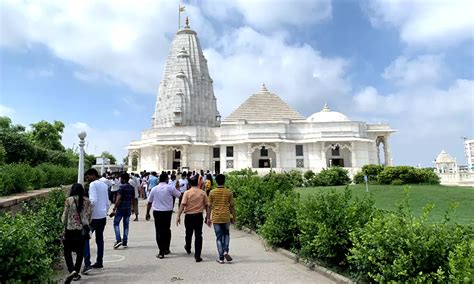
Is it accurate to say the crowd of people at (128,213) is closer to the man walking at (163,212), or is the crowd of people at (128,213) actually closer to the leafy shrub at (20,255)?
the man walking at (163,212)

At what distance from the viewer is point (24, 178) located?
37.6ft

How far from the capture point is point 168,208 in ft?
25.7

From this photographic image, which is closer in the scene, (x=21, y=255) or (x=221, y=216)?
(x=21, y=255)

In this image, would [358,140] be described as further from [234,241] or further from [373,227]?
[373,227]

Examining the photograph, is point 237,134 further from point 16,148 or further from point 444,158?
point 444,158

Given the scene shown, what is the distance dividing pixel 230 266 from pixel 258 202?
12.5 ft

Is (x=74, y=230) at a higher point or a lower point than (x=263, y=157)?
lower

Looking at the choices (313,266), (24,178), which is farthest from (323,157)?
(313,266)

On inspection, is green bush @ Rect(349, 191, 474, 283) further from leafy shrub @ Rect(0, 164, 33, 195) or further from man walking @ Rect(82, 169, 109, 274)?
leafy shrub @ Rect(0, 164, 33, 195)

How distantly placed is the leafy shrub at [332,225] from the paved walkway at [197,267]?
0.43 meters

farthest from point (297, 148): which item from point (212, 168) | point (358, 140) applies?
point (212, 168)

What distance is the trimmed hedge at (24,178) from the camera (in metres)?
10.2

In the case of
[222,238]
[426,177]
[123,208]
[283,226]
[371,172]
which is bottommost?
[222,238]

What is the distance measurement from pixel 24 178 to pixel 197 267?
8121mm
